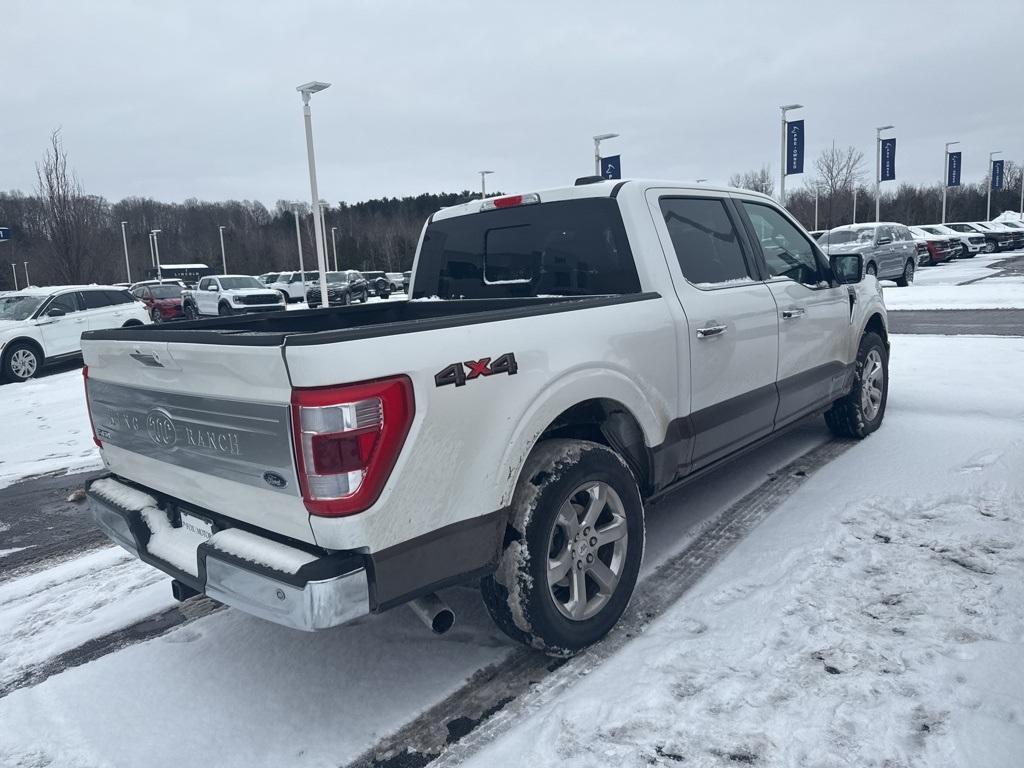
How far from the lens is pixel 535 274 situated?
4.12 m

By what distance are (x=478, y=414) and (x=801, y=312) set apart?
295cm

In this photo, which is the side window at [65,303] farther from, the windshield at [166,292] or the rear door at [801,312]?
the rear door at [801,312]

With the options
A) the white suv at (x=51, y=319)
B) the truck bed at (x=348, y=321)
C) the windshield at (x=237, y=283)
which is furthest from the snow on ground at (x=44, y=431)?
the windshield at (x=237, y=283)

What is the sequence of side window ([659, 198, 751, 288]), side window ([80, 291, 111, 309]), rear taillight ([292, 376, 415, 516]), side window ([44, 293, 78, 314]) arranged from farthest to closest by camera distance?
side window ([80, 291, 111, 309]), side window ([44, 293, 78, 314]), side window ([659, 198, 751, 288]), rear taillight ([292, 376, 415, 516])

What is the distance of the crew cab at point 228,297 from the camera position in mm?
29625

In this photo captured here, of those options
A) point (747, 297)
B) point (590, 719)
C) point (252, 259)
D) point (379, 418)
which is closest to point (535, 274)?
point (747, 297)

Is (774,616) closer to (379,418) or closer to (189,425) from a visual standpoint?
(379,418)

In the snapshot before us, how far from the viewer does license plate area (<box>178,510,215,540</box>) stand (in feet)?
9.21

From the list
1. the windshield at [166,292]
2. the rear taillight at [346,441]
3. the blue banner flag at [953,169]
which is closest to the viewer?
the rear taillight at [346,441]

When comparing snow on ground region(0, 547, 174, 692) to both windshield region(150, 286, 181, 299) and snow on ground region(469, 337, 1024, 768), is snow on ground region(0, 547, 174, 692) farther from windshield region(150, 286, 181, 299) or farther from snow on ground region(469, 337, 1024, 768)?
windshield region(150, 286, 181, 299)

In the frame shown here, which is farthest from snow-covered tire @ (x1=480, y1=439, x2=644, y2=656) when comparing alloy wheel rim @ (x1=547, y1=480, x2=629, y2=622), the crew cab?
the crew cab

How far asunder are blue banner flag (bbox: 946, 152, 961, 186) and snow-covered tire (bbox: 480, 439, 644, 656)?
2373 inches

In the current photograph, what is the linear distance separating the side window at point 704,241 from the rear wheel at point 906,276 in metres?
19.8

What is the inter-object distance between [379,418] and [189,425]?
90 cm
